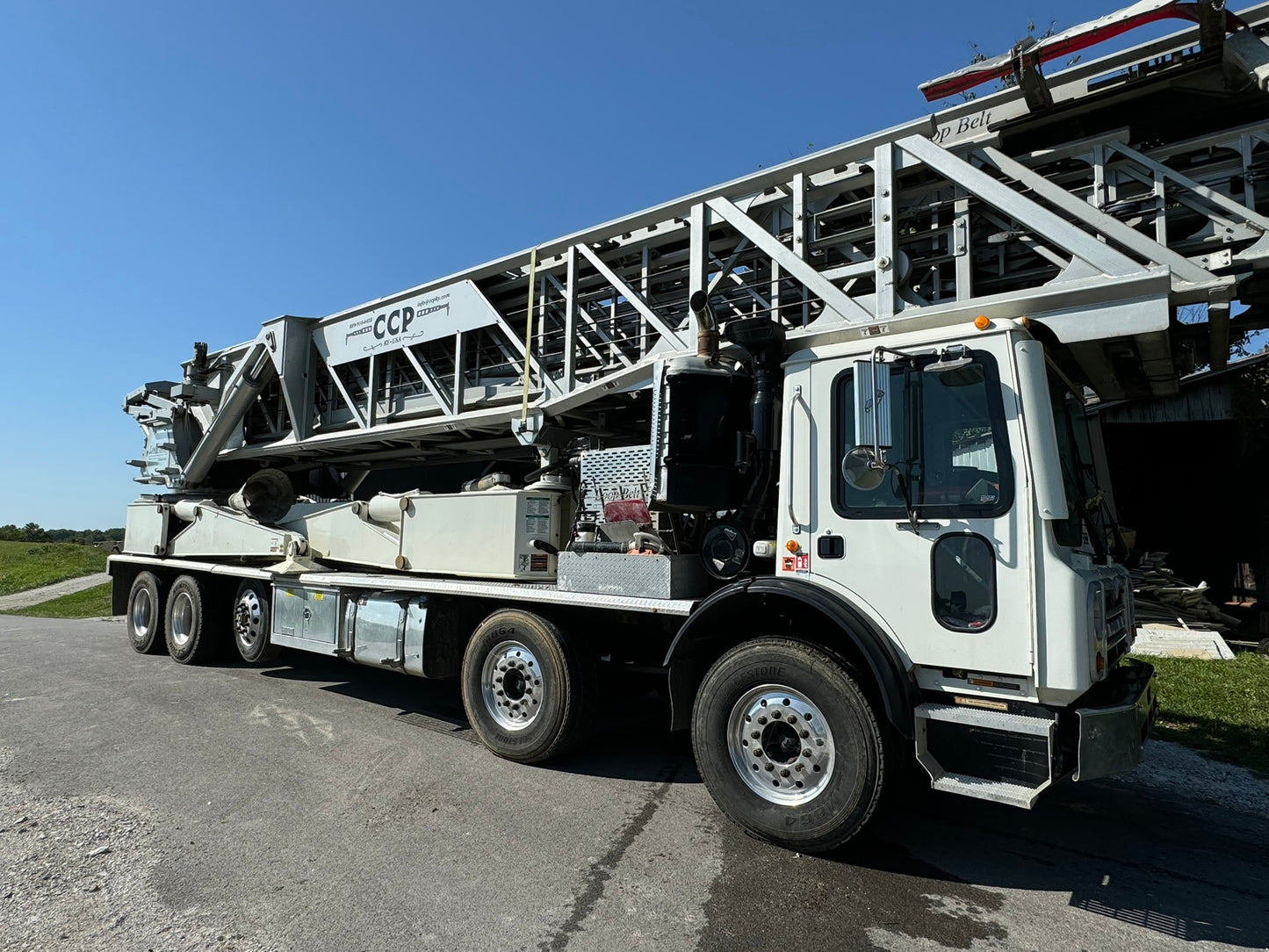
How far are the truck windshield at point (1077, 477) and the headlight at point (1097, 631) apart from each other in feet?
0.83

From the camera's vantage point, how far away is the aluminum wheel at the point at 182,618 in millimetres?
9383

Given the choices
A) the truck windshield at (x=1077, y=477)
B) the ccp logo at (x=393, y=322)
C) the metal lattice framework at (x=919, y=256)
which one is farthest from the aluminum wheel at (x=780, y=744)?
the ccp logo at (x=393, y=322)

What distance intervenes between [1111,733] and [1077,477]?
144 centimetres

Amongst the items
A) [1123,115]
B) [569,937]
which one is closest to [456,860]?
[569,937]

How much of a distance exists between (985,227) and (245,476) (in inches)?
395

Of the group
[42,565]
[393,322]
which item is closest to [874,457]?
[393,322]

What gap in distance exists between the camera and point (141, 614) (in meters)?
10.5

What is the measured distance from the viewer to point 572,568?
204 inches

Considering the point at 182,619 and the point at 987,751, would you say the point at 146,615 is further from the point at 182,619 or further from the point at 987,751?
the point at 987,751

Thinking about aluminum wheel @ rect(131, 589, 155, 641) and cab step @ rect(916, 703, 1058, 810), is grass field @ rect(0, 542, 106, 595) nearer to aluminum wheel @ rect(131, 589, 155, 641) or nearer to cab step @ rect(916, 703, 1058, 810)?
aluminum wheel @ rect(131, 589, 155, 641)

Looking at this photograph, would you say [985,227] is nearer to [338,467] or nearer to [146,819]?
[146,819]

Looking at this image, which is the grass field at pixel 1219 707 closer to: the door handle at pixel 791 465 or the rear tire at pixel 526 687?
the door handle at pixel 791 465

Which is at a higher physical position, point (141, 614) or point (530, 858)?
point (141, 614)

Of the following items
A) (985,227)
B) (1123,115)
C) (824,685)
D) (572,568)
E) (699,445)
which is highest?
(1123,115)
